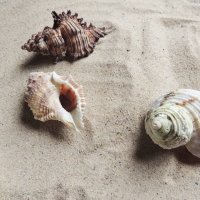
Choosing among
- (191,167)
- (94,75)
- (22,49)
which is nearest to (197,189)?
(191,167)

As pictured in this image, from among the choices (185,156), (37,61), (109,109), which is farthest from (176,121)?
(37,61)

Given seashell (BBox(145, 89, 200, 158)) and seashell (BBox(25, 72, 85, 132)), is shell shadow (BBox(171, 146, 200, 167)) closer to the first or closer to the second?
seashell (BBox(145, 89, 200, 158))

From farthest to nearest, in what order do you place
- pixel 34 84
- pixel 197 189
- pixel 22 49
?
pixel 22 49 → pixel 34 84 → pixel 197 189

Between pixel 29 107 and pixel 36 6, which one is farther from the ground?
pixel 36 6

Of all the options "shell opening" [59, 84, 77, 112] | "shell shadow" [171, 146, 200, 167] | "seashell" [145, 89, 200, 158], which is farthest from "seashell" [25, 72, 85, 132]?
"shell shadow" [171, 146, 200, 167]

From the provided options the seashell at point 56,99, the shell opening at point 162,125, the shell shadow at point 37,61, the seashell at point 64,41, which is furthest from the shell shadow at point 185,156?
the shell shadow at point 37,61

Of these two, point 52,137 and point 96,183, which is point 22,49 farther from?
point 96,183
